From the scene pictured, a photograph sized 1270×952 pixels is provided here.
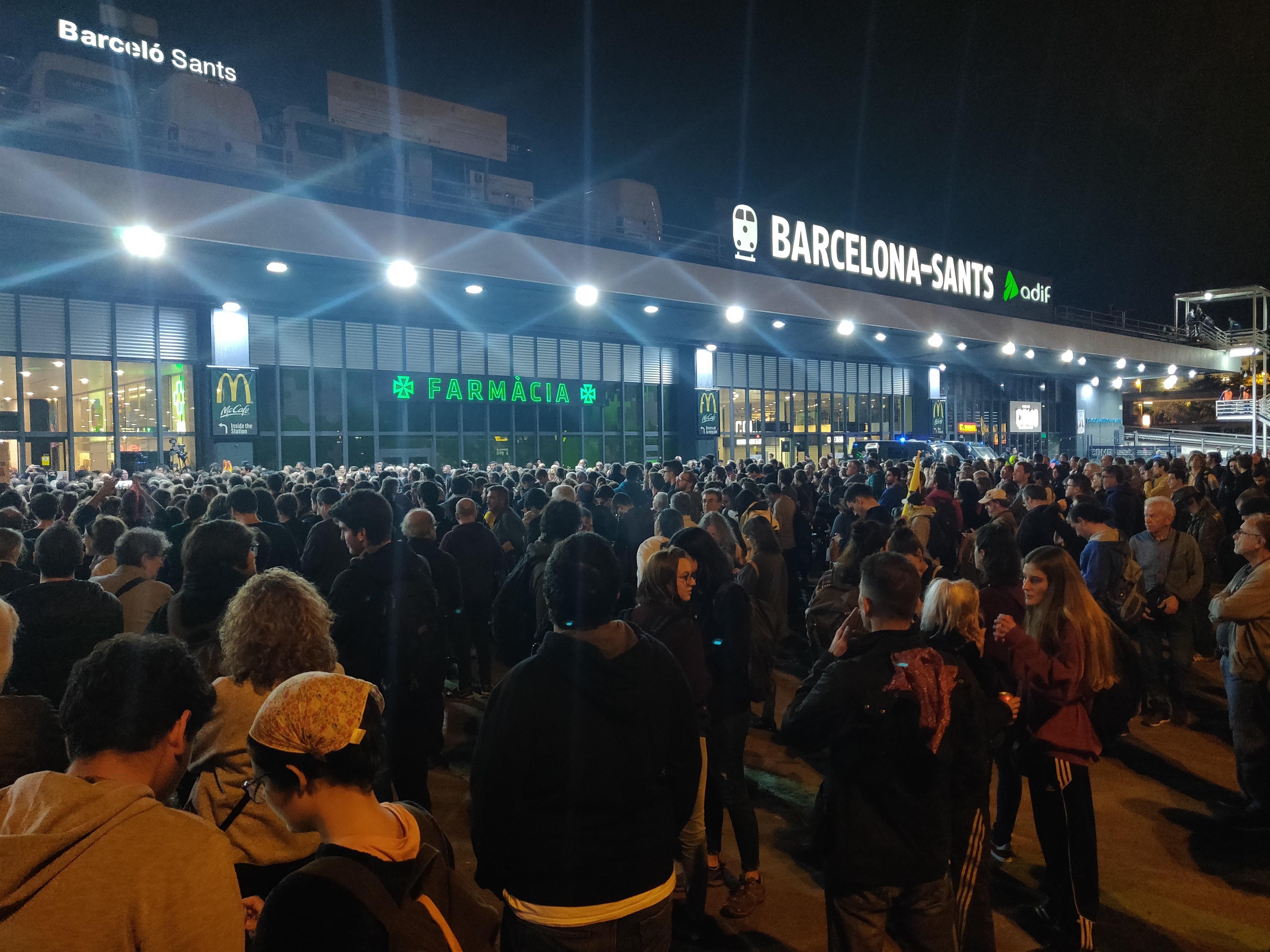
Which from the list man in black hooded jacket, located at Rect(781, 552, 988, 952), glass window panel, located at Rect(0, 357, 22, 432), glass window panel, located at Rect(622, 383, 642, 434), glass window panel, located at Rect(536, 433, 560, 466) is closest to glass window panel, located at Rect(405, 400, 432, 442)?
glass window panel, located at Rect(536, 433, 560, 466)

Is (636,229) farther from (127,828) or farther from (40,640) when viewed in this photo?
(127,828)

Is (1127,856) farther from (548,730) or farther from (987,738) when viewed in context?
(548,730)

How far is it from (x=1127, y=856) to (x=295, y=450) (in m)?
18.6

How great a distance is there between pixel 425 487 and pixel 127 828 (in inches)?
269

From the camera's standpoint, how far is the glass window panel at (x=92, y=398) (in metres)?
16.4

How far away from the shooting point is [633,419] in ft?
82.1

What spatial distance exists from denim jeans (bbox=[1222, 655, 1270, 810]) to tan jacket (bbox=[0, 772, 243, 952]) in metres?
5.56

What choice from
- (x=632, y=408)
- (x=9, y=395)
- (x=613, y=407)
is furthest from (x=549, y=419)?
(x=9, y=395)

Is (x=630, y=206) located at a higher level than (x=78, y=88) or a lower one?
lower

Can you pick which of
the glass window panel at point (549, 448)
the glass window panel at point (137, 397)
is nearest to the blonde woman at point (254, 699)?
the glass window panel at point (137, 397)

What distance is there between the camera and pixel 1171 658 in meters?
6.95

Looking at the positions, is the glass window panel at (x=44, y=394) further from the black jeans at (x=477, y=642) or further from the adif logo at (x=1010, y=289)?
the adif logo at (x=1010, y=289)

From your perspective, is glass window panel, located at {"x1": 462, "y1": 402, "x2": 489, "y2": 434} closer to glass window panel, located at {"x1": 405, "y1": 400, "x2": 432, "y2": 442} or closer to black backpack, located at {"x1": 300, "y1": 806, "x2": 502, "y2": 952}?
glass window panel, located at {"x1": 405, "y1": 400, "x2": 432, "y2": 442}

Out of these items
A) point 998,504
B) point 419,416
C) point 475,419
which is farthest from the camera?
point 475,419
